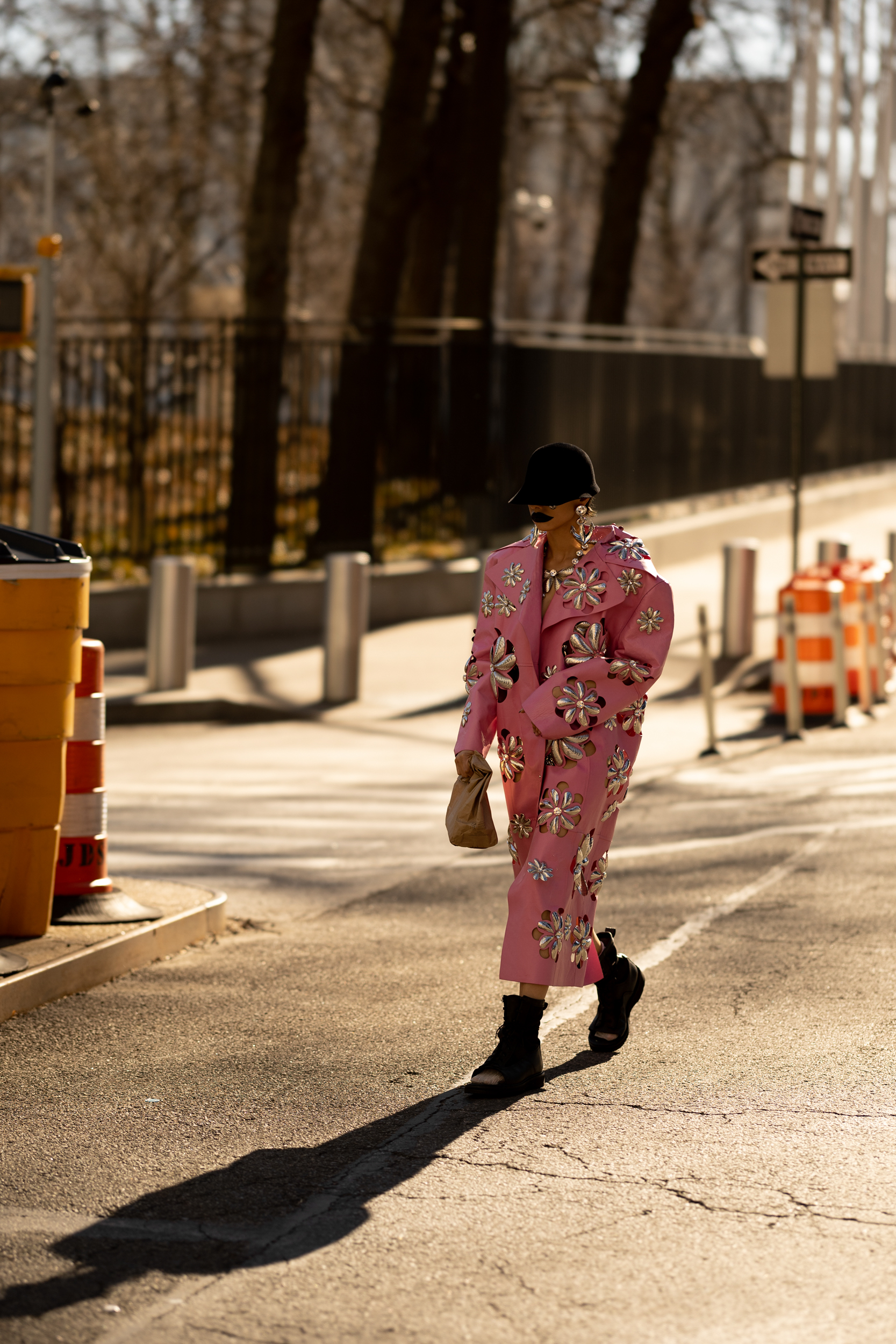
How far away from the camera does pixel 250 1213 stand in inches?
186

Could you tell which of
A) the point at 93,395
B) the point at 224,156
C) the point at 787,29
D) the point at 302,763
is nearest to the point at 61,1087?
the point at 302,763

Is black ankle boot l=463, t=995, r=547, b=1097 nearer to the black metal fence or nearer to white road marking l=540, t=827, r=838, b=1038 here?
white road marking l=540, t=827, r=838, b=1038

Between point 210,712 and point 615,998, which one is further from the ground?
point 615,998

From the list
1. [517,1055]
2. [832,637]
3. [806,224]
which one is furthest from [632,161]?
[517,1055]

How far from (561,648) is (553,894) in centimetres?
67

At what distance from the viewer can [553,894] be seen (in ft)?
18.6

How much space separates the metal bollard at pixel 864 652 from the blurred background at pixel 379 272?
6454 millimetres

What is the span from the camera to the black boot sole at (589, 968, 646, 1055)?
19.9 feet

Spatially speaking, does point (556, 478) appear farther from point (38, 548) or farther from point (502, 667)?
point (38, 548)

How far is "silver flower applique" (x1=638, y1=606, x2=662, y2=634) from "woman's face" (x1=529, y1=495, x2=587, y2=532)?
320 millimetres

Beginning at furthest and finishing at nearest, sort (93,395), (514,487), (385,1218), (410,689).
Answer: (514,487) < (93,395) < (410,689) < (385,1218)

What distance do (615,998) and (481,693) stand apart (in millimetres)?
1007

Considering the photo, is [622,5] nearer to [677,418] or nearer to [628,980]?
[677,418]

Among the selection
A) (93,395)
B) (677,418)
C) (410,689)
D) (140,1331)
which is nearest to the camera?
(140,1331)
